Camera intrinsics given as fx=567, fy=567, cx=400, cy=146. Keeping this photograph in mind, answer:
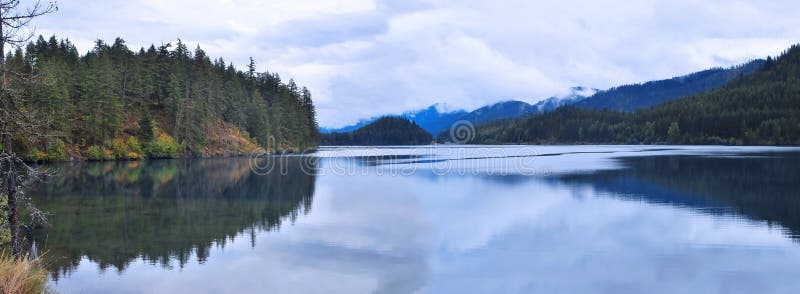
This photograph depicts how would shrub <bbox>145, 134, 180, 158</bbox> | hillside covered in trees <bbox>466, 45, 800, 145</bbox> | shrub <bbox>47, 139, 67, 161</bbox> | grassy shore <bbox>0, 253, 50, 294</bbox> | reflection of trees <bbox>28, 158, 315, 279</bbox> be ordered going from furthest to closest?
hillside covered in trees <bbox>466, 45, 800, 145</bbox> → shrub <bbox>145, 134, 180, 158</bbox> → shrub <bbox>47, 139, 67, 161</bbox> → reflection of trees <bbox>28, 158, 315, 279</bbox> → grassy shore <bbox>0, 253, 50, 294</bbox>

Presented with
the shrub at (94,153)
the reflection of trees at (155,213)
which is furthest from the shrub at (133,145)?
the reflection of trees at (155,213)

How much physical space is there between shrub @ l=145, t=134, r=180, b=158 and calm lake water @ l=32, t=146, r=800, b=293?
1743 inches

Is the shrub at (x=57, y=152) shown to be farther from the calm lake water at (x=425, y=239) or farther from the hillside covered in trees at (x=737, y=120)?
the hillside covered in trees at (x=737, y=120)

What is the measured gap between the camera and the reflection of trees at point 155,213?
1904cm

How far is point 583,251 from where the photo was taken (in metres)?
19.3

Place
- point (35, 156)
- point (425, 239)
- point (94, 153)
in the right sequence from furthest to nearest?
1. point (94, 153)
2. point (35, 156)
3. point (425, 239)

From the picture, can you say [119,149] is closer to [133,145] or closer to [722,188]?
[133,145]

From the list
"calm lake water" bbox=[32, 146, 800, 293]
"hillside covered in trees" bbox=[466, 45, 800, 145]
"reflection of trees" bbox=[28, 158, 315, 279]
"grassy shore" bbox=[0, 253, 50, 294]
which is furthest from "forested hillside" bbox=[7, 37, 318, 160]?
A: "hillside covered in trees" bbox=[466, 45, 800, 145]

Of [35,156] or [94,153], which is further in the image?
[94,153]

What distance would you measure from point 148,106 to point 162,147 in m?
12.8

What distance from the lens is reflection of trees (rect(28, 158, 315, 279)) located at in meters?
19.0

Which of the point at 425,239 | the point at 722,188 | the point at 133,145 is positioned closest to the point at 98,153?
the point at 133,145

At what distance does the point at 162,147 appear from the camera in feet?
273

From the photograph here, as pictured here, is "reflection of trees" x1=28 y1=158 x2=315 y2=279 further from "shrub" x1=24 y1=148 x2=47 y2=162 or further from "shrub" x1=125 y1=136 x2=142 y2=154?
→ "shrub" x1=125 y1=136 x2=142 y2=154
